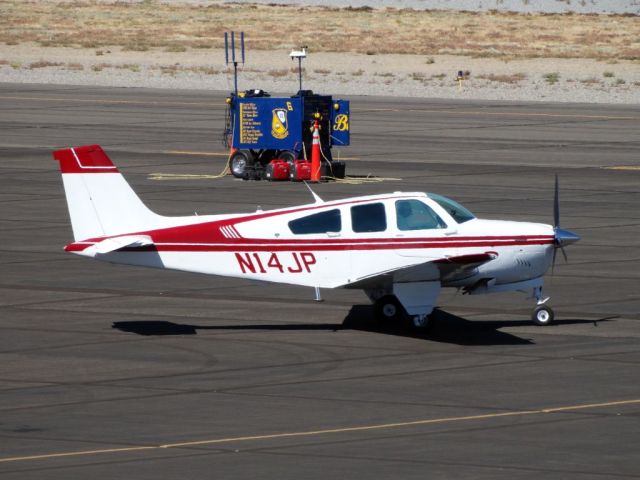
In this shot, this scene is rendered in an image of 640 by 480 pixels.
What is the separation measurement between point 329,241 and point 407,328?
62.7 inches

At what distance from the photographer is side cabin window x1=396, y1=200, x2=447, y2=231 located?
64.8 feet

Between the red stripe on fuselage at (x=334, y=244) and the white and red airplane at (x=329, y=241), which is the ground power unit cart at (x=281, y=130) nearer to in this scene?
the white and red airplane at (x=329, y=241)

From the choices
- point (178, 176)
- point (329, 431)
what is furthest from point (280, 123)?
point (329, 431)

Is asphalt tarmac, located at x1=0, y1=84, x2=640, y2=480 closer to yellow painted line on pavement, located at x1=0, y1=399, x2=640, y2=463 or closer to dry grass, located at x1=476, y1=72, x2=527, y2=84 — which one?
yellow painted line on pavement, located at x1=0, y1=399, x2=640, y2=463

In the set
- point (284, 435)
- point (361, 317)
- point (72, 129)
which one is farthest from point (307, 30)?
point (284, 435)

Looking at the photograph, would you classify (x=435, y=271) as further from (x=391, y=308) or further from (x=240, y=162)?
(x=240, y=162)

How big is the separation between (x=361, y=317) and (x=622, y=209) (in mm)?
13020

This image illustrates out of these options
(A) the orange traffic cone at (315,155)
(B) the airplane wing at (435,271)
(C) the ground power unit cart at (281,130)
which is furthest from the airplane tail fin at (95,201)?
(C) the ground power unit cart at (281,130)

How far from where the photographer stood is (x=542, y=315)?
20.4 metres

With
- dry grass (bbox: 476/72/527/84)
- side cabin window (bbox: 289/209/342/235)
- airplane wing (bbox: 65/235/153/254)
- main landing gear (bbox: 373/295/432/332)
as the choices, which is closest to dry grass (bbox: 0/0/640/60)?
dry grass (bbox: 476/72/527/84)

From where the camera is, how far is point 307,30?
110312 millimetres

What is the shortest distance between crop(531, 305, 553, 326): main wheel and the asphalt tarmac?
14cm

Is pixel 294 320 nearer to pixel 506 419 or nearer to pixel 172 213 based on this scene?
pixel 506 419

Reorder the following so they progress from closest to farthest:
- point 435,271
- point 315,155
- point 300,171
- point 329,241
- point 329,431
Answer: point 329,431
point 435,271
point 329,241
point 315,155
point 300,171
